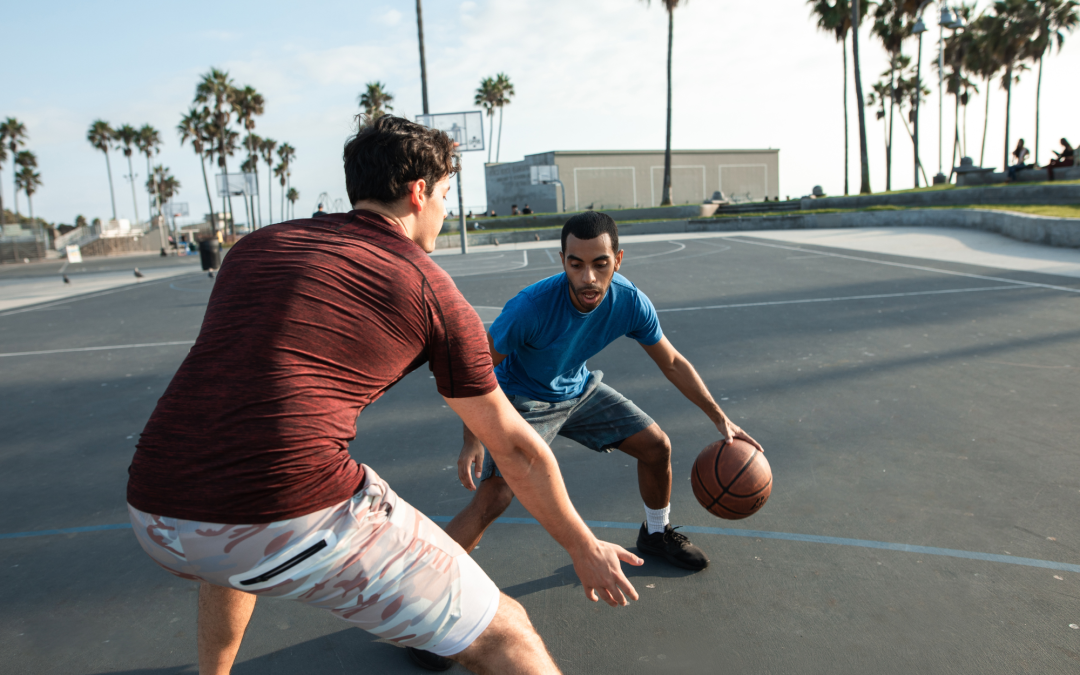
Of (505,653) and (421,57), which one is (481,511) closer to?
(505,653)

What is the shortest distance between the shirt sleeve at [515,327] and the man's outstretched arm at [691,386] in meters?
0.63

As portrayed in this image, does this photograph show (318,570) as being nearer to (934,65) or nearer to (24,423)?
(24,423)

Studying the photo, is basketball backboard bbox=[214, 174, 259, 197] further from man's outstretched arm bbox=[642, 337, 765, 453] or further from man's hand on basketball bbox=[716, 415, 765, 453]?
man's hand on basketball bbox=[716, 415, 765, 453]

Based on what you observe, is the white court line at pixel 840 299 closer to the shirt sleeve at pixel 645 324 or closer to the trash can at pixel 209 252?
the shirt sleeve at pixel 645 324

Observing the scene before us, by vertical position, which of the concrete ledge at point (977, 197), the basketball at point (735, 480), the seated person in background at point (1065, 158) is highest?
the seated person in background at point (1065, 158)

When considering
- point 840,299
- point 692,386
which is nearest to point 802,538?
point 692,386

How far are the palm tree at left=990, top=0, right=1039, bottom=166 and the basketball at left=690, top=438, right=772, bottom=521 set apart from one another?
4923 centimetres

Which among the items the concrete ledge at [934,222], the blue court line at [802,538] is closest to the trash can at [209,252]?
the concrete ledge at [934,222]

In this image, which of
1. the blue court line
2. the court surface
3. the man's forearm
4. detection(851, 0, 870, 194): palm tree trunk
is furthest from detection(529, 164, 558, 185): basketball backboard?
the man's forearm

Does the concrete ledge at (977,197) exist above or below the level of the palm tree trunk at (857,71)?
below

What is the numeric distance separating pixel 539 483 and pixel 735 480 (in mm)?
1826

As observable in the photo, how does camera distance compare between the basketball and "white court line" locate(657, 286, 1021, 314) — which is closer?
the basketball

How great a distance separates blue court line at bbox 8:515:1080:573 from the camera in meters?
3.14

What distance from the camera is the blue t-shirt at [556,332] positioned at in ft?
10.4
